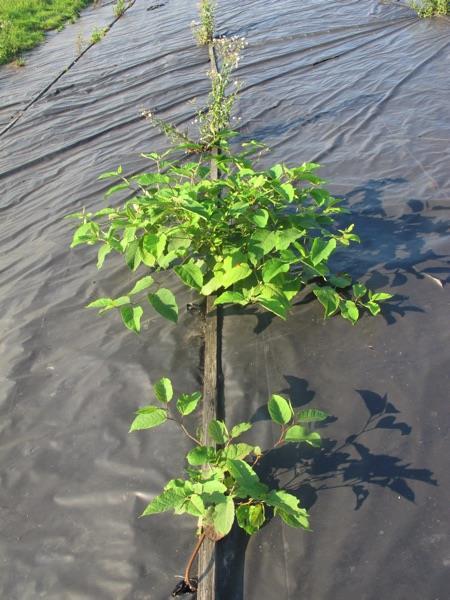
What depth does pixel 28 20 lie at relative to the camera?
11.9 metres

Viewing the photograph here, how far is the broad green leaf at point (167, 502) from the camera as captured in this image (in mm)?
1289

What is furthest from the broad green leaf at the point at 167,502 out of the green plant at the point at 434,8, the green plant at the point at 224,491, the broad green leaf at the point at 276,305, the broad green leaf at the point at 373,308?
the green plant at the point at 434,8

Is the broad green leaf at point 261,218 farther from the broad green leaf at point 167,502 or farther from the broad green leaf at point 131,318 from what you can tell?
the broad green leaf at point 167,502

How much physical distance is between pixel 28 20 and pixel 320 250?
13030mm

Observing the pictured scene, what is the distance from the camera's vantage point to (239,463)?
1.45m

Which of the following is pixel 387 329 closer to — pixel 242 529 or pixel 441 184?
pixel 242 529

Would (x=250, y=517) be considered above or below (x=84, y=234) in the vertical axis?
below

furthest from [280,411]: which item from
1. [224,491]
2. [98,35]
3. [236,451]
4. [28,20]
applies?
[28,20]

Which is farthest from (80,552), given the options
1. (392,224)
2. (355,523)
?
(392,224)

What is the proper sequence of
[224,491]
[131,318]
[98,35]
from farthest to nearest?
1. [98,35]
2. [131,318]
3. [224,491]

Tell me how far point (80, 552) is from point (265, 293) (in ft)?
3.73

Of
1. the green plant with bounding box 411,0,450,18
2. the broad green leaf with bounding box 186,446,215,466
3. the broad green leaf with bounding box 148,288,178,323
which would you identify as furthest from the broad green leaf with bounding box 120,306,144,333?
the green plant with bounding box 411,0,450,18

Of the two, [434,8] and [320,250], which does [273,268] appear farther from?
[434,8]

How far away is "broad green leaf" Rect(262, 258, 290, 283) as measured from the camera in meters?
1.92
